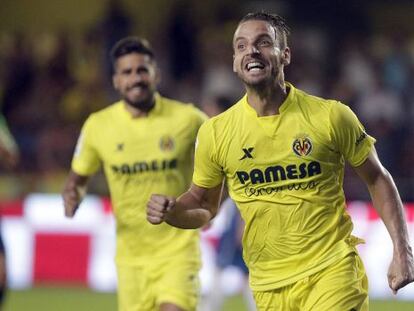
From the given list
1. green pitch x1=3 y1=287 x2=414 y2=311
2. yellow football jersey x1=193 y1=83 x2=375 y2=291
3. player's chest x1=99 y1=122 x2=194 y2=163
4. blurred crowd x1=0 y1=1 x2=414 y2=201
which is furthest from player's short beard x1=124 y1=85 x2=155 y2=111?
blurred crowd x1=0 y1=1 x2=414 y2=201

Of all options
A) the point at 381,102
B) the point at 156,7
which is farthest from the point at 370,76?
the point at 156,7

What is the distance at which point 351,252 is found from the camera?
646 centimetres

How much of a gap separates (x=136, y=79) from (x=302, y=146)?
7.89 feet

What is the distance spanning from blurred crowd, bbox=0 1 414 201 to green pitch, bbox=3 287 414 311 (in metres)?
2.84

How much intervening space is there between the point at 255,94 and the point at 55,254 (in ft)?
25.0

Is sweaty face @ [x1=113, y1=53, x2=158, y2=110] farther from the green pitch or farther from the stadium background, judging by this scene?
the stadium background

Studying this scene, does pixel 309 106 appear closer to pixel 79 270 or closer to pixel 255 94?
pixel 255 94

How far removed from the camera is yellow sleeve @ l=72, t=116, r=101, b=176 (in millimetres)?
8695

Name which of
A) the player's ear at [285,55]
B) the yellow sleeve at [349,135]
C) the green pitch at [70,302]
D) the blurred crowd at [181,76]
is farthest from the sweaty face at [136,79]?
the blurred crowd at [181,76]

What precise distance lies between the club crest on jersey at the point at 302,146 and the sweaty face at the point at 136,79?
2.36 m

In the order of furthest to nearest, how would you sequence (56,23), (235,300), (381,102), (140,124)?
(56,23) < (381,102) < (235,300) < (140,124)

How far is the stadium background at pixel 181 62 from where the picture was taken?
640 inches

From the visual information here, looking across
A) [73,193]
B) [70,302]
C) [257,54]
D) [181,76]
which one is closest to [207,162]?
[257,54]

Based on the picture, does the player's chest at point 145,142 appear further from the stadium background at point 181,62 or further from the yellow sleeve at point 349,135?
the stadium background at point 181,62
